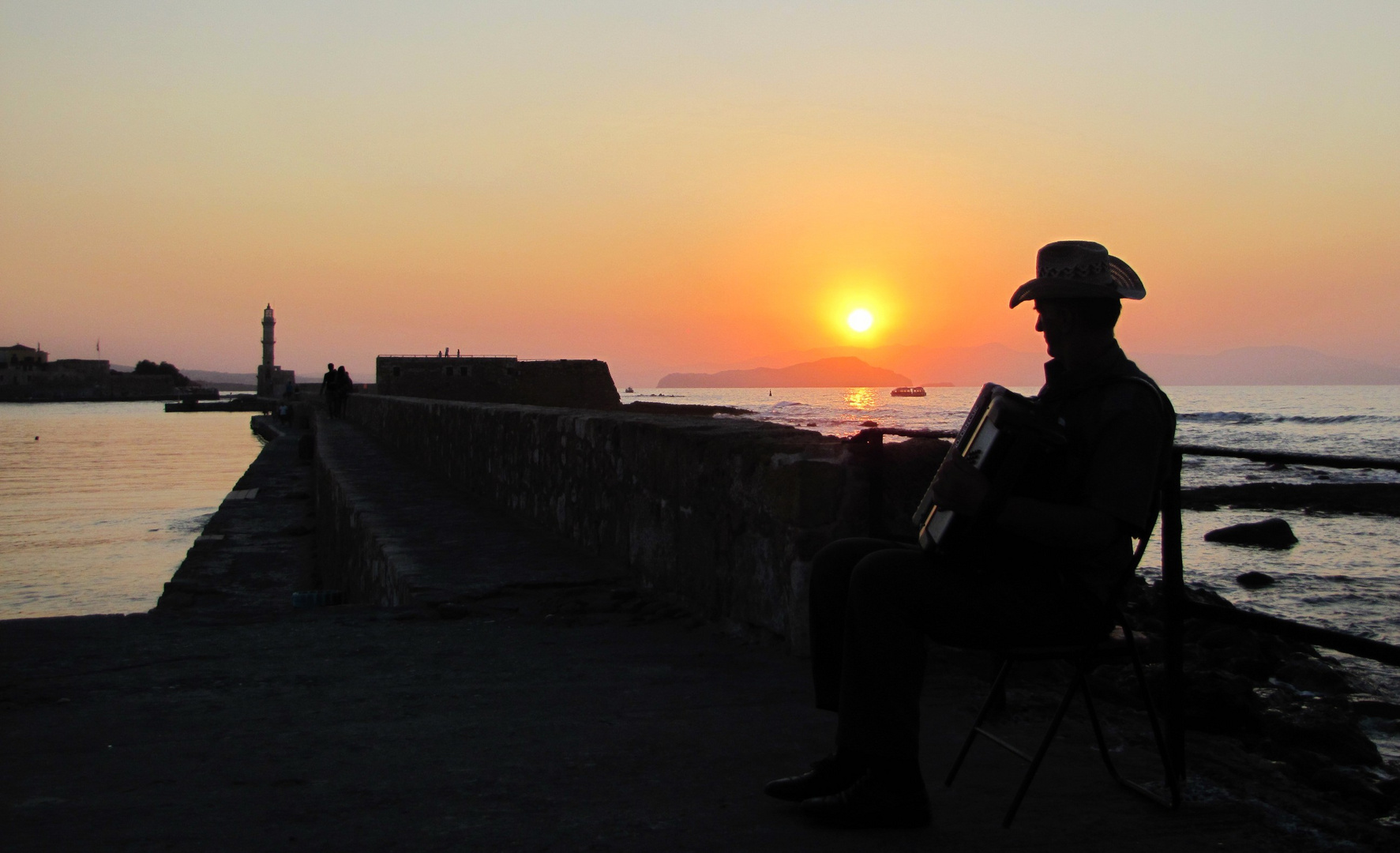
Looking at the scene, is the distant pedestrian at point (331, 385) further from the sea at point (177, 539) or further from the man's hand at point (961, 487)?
the man's hand at point (961, 487)

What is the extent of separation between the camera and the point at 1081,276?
82.4 inches

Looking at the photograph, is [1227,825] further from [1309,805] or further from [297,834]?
[297,834]

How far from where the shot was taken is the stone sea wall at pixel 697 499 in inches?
131

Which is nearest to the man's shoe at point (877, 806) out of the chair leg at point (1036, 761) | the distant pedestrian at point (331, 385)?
the chair leg at point (1036, 761)

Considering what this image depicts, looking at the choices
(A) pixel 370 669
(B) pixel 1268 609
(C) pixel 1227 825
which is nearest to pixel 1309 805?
(C) pixel 1227 825

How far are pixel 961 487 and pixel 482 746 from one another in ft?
4.69

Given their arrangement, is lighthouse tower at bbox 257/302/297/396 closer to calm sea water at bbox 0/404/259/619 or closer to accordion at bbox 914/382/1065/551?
calm sea water at bbox 0/404/259/619

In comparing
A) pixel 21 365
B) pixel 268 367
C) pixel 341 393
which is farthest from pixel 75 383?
pixel 341 393

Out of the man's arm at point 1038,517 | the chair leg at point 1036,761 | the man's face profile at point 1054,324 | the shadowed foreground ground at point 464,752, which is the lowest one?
the shadowed foreground ground at point 464,752

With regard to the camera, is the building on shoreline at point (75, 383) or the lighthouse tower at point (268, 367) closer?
the lighthouse tower at point (268, 367)

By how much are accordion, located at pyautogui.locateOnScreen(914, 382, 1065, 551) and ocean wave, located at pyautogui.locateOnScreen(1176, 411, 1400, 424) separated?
55.5 m

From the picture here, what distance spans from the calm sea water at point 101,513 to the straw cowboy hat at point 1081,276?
26.8 feet

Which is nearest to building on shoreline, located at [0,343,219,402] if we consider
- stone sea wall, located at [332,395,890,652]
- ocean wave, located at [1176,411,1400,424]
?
ocean wave, located at [1176,411,1400,424]

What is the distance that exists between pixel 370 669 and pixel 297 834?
4.69ft
